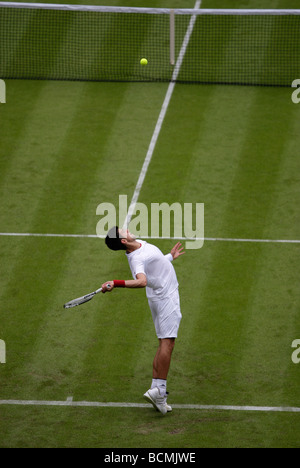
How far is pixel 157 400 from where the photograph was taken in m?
9.73

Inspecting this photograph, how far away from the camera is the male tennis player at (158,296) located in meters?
9.79

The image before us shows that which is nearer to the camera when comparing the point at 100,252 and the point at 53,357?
the point at 53,357

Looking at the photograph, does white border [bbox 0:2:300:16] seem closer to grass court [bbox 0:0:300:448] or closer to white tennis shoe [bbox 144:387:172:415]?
grass court [bbox 0:0:300:448]

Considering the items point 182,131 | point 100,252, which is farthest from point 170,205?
point 182,131

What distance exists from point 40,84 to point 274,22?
6710 mm

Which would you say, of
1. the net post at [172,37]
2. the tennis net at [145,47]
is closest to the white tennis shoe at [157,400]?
the tennis net at [145,47]

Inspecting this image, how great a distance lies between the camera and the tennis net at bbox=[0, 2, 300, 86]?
19.8 metres

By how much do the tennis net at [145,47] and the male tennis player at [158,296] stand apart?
33.4ft

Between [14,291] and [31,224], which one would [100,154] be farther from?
[14,291]

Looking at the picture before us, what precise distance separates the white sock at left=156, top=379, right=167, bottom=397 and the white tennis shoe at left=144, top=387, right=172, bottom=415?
39mm

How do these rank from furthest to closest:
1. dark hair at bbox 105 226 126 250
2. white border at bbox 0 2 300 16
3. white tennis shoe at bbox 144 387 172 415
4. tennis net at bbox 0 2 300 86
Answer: tennis net at bbox 0 2 300 86 < white border at bbox 0 2 300 16 < dark hair at bbox 105 226 126 250 < white tennis shoe at bbox 144 387 172 415

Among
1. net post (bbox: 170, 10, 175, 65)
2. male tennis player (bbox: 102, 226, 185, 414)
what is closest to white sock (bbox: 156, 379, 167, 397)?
male tennis player (bbox: 102, 226, 185, 414)

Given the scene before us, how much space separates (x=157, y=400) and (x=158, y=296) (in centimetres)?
127

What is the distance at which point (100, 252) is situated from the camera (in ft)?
44.5
